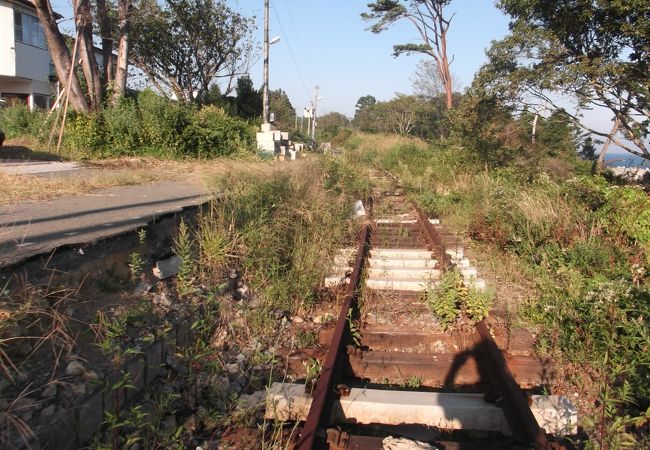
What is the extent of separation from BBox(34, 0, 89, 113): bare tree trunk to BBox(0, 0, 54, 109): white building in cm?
1321

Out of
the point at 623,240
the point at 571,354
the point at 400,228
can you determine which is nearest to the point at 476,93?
the point at 400,228

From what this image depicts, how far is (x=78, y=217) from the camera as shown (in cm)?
595

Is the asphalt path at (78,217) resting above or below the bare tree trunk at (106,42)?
below

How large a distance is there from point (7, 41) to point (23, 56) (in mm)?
1250

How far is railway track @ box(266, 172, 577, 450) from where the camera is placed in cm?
304

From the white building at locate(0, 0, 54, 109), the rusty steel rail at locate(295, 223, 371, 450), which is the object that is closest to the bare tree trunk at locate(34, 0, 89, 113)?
the white building at locate(0, 0, 54, 109)

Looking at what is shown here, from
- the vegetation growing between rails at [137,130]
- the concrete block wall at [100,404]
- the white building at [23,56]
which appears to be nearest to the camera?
the concrete block wall at [100,404]

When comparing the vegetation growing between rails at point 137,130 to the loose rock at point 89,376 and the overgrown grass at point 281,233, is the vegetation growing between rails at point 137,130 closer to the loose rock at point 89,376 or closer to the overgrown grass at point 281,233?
the overgrown grass at point 281,233

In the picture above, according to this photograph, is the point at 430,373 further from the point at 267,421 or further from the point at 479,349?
the point at 267,421

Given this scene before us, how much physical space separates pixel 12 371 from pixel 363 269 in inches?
152

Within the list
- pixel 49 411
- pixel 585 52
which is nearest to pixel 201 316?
pixel 49 411

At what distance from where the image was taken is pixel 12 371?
299cm

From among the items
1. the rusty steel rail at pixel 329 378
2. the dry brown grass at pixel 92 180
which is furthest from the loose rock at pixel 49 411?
the dry brown grass at pixel 92 180

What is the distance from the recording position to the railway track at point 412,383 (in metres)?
3.04
